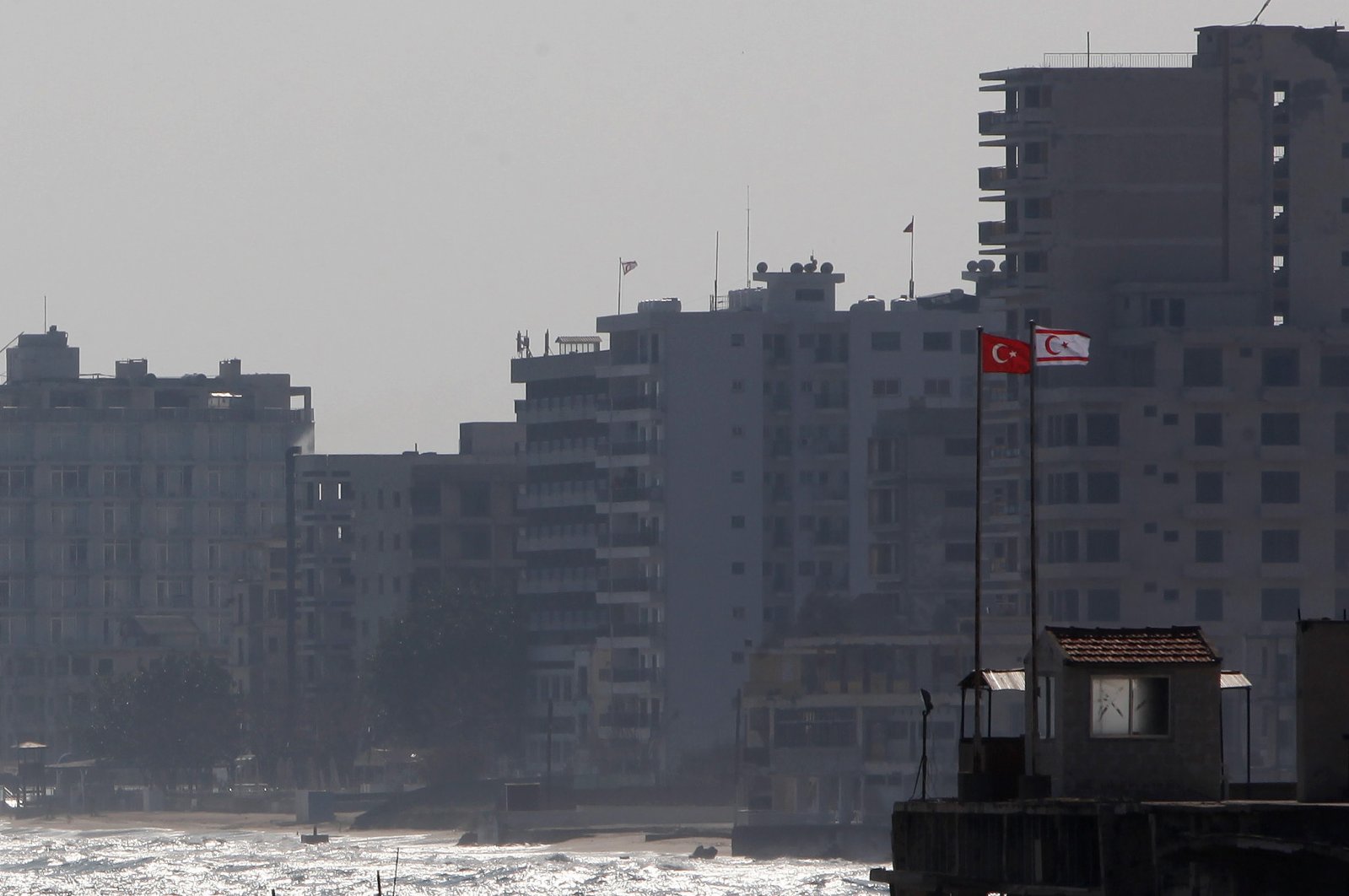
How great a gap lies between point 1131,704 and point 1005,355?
13.6 meters

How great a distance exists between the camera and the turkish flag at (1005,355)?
236ft

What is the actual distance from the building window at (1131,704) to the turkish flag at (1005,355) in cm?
1225

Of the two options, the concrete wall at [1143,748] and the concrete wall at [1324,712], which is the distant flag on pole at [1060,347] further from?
the concrete wall at [1324,712]

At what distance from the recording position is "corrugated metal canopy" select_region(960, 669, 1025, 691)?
2606 inches

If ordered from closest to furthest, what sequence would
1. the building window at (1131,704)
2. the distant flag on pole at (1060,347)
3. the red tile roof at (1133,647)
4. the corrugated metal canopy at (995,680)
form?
the red tile roof at (1133,647)
the building window at (1131,704)
the corrugated metal canopy at (995,680)
the distant flag on pole at (1060,347)

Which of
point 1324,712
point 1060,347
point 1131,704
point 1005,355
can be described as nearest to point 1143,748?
point 1131,704

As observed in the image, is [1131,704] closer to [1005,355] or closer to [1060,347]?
[1005,355]

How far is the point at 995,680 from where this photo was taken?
68.3 metres

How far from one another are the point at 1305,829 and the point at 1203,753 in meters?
4.86

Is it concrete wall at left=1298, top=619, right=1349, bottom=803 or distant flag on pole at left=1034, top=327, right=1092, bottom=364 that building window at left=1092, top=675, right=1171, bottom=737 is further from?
distant flag on pole at left=1034, top=327, right=1092, bottom=364

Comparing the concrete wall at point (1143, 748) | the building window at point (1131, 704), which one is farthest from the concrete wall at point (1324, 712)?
the building window at point (1131, 704)

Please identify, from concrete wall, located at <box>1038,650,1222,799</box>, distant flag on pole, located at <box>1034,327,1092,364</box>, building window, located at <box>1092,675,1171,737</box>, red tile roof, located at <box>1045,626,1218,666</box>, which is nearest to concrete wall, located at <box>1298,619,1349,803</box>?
concrete wall, located at <box>1038,650,1222,799</box>

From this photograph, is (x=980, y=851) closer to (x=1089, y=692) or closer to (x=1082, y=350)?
(x=1089, y=692)

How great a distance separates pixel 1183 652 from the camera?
198 feet
